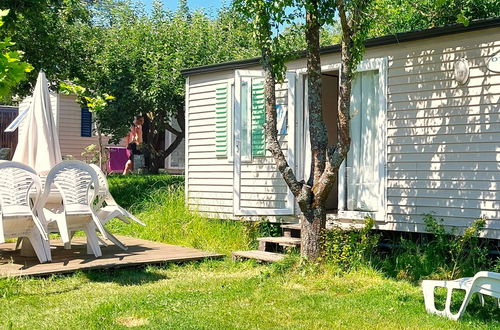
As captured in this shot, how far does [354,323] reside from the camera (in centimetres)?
486

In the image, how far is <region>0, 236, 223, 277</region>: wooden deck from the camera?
6602 mm

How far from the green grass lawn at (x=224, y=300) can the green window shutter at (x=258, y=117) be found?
171 centimetres

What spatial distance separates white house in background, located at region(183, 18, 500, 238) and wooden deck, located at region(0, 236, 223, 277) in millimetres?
1172

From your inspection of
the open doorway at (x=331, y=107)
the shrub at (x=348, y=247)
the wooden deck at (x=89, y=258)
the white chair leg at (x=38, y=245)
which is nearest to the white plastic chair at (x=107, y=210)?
the wooden deck at (x=89, y=258)

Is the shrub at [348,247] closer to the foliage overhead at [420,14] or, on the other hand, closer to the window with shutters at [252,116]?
the window with shutters at [252,116]

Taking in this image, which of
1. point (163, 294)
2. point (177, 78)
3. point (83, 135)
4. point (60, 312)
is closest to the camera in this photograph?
point (60, 312)

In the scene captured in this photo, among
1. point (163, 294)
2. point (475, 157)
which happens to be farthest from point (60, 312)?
point (475, 157)

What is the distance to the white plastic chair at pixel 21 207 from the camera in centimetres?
641

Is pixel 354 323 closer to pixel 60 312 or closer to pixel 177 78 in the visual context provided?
pixel 60 312

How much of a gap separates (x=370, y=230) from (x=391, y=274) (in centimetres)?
87

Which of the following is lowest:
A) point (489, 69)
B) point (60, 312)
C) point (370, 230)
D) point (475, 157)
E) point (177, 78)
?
point (60, 312)

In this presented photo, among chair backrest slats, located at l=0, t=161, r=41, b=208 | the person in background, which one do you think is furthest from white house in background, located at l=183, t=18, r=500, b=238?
the person in background

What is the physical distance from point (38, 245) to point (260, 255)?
2.47 meters

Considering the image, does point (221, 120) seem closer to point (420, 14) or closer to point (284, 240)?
point (284, 240)
